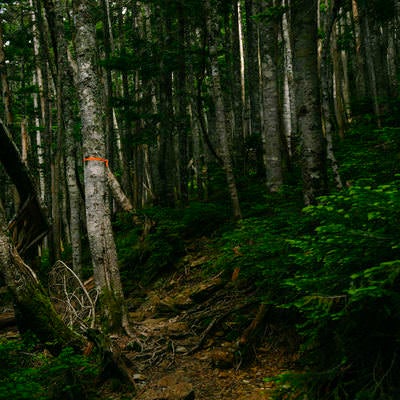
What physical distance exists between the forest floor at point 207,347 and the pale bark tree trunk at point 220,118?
2022 millimetres

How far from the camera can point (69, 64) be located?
10094 millimetres

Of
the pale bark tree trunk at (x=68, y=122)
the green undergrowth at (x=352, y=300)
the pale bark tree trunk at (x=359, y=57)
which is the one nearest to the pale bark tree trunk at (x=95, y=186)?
the green undergrowth at (x=352, y=300)

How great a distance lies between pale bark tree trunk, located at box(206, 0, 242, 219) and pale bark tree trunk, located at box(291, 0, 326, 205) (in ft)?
11.3

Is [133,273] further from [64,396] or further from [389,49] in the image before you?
[389,49]

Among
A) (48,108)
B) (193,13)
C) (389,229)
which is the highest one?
(193,13)

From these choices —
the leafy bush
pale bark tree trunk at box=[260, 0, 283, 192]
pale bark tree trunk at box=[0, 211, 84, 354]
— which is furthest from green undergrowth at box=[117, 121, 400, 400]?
pale bark tree trunk at box=[260, 0, 283, 192]

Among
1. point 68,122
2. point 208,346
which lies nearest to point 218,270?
point 208,346

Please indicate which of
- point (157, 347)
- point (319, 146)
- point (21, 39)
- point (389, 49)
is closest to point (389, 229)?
point (319, 146)

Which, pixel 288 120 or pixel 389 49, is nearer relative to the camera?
pixel 288 120

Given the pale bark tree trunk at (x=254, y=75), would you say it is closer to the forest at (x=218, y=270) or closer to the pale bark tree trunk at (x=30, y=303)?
the forest at (x=218, y=270)

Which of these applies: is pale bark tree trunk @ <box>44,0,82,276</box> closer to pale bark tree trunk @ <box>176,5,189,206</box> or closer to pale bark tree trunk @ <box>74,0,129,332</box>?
pale bark tree trunk @ <box>74,0,129,332</box>

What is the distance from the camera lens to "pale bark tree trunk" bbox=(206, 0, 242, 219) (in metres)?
8.80

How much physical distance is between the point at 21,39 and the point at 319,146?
14789 millimetres

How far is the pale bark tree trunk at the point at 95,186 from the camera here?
637 cm
